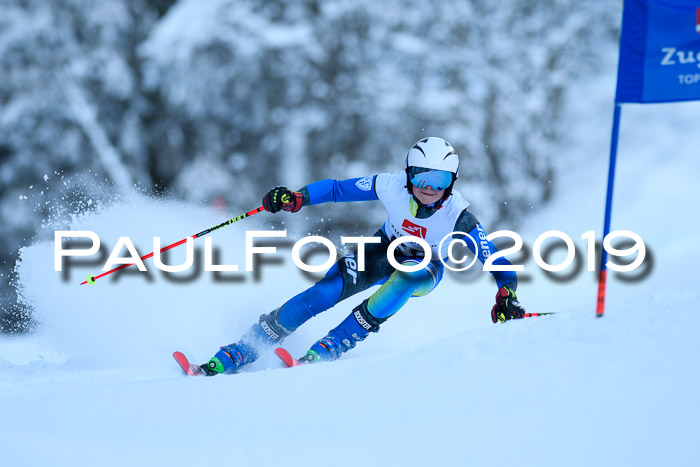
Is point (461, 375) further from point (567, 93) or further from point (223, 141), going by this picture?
→ point (223, 141)

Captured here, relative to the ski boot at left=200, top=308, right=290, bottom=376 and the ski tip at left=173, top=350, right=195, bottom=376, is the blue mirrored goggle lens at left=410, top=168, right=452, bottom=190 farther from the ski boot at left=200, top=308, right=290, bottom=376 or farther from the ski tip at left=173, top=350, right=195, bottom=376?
the ski tip at left=173, top=350, right=195, bottom=376

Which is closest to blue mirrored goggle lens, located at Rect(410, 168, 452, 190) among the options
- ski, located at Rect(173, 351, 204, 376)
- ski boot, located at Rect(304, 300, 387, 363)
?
ski boot, located at Rect(304, 300, 387, 363)

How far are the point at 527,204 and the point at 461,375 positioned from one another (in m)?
11.1

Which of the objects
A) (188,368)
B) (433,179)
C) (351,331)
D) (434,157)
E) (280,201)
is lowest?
(188,368)

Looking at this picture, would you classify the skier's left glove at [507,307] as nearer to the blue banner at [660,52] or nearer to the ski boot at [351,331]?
the ski boot at [351,331]

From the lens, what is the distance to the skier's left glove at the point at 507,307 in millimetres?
3838

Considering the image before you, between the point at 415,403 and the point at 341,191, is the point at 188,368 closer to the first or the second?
the point at 341,191

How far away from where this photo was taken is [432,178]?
3.92m

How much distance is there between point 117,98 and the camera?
48.5 ft

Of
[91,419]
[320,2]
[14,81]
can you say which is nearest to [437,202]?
[91,419]

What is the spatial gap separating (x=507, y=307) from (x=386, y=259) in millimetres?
823

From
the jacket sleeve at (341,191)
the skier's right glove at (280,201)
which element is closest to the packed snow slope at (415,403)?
the skier's right glove at (280,201)

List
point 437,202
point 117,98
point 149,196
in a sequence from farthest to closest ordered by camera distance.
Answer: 1. point 117,98
2. point 149,196
3. point 437,202

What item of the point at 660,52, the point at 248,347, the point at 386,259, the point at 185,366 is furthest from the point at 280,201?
the point at 660,52
